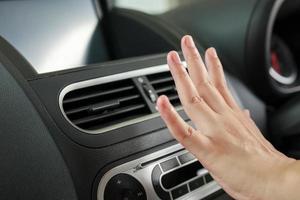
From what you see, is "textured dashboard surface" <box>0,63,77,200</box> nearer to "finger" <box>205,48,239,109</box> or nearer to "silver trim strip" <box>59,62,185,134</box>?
"silver trim strip" <box>59,62,185,134</box>

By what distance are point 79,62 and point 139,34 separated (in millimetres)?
150

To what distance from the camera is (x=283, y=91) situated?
0.90 meters

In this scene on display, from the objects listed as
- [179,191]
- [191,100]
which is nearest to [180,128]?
[191,100]

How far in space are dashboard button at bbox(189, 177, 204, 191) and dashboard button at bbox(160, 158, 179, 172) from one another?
38 mm

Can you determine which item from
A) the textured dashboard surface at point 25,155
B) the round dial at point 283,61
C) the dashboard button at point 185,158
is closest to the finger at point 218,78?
the dashboard button at point 185,158

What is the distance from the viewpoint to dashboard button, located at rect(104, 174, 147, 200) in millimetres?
A: 539

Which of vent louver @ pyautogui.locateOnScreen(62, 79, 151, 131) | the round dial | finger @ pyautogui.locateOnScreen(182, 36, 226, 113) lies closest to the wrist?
finger @ pyautogui.locateOnScreen(182, 36, 226, 113)

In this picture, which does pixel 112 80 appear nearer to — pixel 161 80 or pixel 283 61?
pixel 161 80

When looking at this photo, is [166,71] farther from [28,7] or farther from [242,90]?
[28,7]

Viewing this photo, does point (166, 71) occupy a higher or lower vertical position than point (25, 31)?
lower

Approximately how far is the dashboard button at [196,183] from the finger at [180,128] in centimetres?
15

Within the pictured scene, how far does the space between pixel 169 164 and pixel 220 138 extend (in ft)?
0.42

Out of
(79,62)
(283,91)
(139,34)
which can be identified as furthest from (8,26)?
(283,91)

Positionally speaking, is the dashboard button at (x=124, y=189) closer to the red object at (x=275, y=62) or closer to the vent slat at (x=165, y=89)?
the vent slat at (x=165, y=89)
